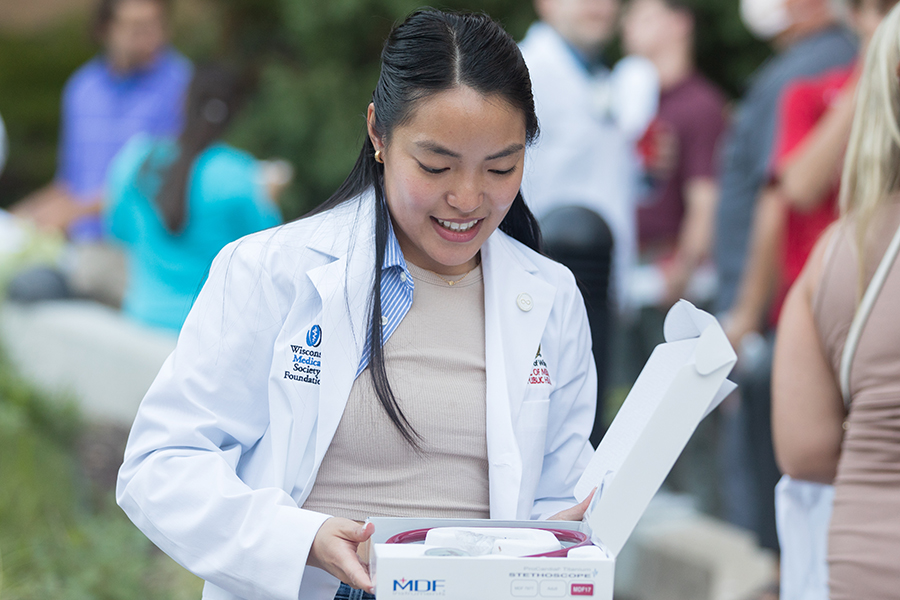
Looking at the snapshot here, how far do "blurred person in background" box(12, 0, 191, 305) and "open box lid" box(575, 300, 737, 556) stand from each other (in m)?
4.98

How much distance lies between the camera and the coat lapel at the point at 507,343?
Result: 5.73 feet

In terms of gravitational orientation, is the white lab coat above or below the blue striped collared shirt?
below

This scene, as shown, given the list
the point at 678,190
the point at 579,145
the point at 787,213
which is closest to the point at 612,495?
the point at 787,213

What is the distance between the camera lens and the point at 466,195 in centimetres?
166

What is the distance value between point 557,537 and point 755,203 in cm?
310

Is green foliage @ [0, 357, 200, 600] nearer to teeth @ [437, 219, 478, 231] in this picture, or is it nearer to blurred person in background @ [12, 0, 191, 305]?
blurred person in background @ [12, 0, 191, 305]

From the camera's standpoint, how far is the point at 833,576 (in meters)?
2.09

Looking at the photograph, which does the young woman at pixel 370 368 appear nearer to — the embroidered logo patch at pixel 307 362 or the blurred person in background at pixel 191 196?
the embroidered logo patch at pixel 307 362

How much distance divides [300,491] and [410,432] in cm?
21

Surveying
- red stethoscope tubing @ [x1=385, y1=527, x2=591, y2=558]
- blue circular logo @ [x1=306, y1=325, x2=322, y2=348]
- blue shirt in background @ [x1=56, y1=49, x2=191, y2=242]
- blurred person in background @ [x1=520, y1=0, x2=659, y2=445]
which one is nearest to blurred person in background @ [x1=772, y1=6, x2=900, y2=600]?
red stethoscope tubing @ [x1=385, y1=527, x2=591, y2=558]

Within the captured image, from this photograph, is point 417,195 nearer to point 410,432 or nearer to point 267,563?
point 410,432

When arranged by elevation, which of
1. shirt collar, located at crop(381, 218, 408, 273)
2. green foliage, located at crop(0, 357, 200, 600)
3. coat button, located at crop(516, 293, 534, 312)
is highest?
shirt collar, located at crop(381, 218, 408, 273)

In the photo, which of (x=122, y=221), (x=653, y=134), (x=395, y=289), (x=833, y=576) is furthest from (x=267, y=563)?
(x=653, y=134)

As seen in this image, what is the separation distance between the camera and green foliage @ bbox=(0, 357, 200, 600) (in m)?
3.62
